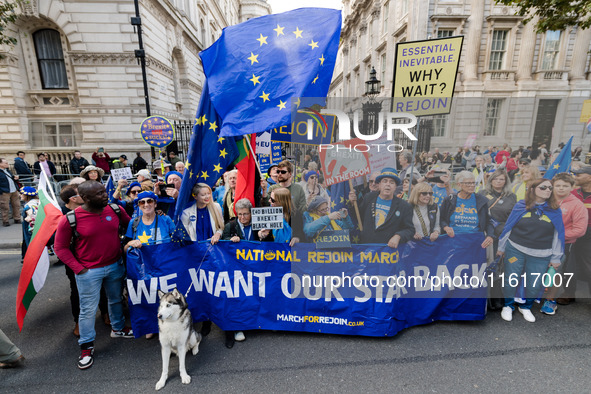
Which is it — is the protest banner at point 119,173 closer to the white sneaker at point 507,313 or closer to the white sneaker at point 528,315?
the white sneaker at point 507,313

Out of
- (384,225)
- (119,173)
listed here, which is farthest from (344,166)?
(119,173)

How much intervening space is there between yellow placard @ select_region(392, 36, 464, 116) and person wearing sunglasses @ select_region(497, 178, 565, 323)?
64.8 inches

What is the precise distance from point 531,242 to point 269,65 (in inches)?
154

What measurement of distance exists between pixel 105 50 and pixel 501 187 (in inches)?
709

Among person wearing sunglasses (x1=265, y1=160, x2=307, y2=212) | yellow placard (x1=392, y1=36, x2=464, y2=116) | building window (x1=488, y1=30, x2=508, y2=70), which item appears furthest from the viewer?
building window (x1=488, y1=30, x2=508, y2=70)

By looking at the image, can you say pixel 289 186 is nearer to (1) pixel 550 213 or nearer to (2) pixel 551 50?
(1) pixel 550 213

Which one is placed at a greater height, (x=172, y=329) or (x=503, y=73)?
(x=503, y=73)

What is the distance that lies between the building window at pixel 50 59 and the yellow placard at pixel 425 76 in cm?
1841

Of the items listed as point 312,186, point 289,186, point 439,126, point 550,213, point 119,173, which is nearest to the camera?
point 550,213

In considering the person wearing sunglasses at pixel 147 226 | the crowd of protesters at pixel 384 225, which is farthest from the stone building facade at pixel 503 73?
the person wearing sunglasses at pixel 147 226

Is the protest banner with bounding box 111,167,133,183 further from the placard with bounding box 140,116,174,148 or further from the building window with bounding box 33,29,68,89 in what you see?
the building window with bounding box 33,29,68,89

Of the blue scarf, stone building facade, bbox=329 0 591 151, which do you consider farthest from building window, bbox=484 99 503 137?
the blue scarf

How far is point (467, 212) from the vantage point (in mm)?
3824

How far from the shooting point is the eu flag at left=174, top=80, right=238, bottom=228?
3420mm
